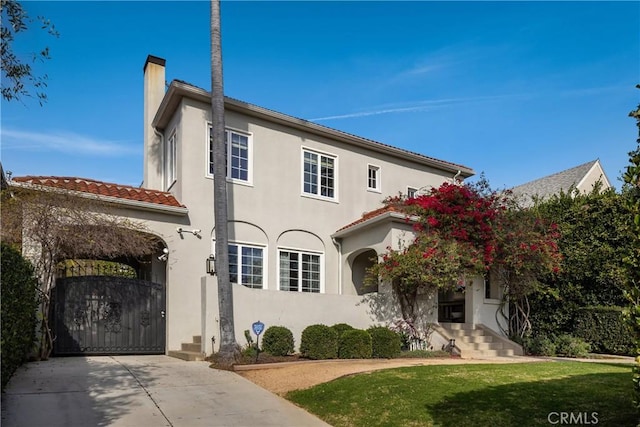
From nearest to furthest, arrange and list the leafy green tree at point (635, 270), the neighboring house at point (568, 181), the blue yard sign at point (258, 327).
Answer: the leafy green tree at point (635, 270)
the blue yard sign at point (258, 327)
the neighboring house at point (568, 181)

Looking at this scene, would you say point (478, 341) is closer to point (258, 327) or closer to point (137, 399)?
point (258, 327)

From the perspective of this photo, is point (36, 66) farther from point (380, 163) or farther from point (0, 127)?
point (380, 163)

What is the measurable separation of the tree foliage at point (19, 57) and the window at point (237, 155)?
326 inches

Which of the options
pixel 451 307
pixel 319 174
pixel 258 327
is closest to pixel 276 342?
pixel 258 327

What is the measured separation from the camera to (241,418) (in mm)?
7383

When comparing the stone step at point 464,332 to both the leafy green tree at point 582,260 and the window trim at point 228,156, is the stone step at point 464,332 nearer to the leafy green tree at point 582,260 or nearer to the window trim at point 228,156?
the leafy green tree at point 582,260

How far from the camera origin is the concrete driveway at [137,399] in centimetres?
703

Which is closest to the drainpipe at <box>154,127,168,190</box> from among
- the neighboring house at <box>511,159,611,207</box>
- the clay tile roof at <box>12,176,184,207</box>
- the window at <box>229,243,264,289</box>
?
the clay tile roof at <box>12,176,184,207</box>

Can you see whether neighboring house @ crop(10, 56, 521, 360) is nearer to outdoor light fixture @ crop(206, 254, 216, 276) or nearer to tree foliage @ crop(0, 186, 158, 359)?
outdoor light fixture @ crop(206, 254, 216, 276)

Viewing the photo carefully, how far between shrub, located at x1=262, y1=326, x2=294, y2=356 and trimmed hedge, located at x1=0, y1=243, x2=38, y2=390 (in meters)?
5.43

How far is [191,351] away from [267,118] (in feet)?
25.5

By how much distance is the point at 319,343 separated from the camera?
12.7 meters

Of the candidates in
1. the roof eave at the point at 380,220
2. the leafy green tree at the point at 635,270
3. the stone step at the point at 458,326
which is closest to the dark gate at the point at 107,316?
the roof eave at the point at 380,220

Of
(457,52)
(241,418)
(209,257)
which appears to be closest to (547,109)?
(457,52)
